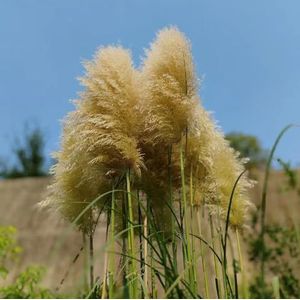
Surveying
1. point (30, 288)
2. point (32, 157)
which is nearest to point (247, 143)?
point (32, 157)

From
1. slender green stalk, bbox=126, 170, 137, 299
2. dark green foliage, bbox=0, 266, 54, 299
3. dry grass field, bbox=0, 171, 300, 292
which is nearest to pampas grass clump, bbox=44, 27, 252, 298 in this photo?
slender green stalk, bbox=126, 170, 137, 299

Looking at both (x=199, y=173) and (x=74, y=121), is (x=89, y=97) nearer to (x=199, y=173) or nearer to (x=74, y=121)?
(x=74, y=121)

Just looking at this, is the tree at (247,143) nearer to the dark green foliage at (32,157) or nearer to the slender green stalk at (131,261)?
the dark green foliage at (32,157)

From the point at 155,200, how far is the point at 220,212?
23 centimetres

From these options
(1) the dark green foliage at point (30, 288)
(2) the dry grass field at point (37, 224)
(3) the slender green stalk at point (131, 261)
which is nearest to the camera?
(3) the slender green stalk at point (131, 261)

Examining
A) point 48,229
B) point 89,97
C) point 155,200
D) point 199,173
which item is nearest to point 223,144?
point 199,173

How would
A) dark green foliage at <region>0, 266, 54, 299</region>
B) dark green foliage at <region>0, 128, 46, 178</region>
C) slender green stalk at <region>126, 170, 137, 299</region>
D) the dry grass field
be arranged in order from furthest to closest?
1. dark green foliage at <region>0, 128, 46, 178</region>
2. the dry grass field
3. dark green foliage at <region>0, 266, 54, 299</region>
4. slender green stalk at <region>126, 170, 137, 299</region>

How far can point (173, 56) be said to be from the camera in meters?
1.87

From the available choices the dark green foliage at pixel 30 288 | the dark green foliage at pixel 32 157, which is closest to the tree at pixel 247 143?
the dark green foliage at pixel 32 157

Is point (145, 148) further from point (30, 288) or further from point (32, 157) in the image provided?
point (32, 157)

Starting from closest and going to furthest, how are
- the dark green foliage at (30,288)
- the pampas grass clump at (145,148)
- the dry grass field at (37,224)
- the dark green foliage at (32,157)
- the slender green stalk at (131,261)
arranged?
the slender green stalk at (131,261), the pampas grass clump at (145,148), the dark green foliage at (30,288), the dry grass field at (37,224), the dark green foliage at (32,157)

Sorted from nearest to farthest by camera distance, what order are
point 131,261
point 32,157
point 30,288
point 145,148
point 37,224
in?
1. point 131,261
2. point 145,148
3. point 30,288
4. point 37,224
5. point 32,157

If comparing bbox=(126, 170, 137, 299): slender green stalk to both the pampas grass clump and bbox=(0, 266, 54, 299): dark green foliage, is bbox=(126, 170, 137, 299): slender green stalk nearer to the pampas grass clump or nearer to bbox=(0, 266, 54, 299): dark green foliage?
the pampas grass clump

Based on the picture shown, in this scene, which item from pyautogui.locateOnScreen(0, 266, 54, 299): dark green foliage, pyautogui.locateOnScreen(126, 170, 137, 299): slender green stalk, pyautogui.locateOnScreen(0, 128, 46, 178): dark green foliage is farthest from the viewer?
pyautogui.locateOnScreen(0, 128, 46, 178): dark green foliage
